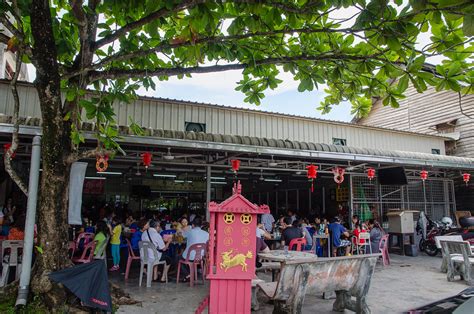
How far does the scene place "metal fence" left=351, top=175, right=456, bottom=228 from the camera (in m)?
13.4

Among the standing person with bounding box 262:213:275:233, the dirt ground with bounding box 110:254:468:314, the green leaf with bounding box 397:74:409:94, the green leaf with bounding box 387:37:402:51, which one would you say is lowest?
the dirt ground with bounding box 110:254:468:314

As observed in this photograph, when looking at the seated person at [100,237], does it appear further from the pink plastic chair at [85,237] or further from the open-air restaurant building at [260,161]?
the open-air restaurant building at [260,161]

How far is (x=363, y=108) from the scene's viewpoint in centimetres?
557

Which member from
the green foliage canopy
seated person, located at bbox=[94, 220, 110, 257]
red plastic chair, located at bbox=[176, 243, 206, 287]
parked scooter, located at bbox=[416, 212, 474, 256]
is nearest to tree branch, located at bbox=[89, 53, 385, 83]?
the green foliage canopy

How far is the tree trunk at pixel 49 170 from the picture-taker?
189 inches

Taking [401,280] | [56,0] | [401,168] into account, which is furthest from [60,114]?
[401,168]

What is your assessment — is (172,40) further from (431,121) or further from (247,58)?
Answer: (431,121)

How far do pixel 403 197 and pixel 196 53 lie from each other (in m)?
12.2

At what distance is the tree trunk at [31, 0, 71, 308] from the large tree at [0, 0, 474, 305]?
0.01 metres

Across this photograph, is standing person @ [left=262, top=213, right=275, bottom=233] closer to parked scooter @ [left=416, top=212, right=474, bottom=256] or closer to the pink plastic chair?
parked scooter @ [left=416, top=212, right=474, bottom=256]

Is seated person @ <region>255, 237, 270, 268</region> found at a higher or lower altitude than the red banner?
lower

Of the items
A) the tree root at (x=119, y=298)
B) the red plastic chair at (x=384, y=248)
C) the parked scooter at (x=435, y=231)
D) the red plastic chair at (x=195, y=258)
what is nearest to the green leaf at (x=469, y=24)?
the tree root at (x=119, y=298)

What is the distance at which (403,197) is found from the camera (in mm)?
14281

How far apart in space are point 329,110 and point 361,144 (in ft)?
34.4
